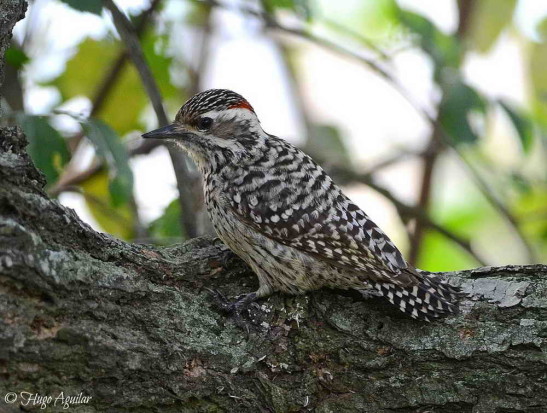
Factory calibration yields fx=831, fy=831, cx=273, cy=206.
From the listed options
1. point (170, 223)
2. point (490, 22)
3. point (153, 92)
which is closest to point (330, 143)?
point (490, 22)

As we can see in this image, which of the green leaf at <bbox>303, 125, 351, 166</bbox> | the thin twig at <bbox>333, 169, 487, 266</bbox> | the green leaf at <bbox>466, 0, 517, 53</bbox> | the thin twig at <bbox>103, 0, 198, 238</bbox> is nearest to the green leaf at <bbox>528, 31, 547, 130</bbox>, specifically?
the green leaf at <bbox>466, 0, 517, 53</bbox>

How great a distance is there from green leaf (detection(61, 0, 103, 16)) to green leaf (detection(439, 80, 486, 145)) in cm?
207

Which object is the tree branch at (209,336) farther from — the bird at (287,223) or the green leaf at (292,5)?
the green leaf at (292,5)

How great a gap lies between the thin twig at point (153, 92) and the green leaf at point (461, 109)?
63.8 inches

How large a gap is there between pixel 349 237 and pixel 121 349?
4.29ft

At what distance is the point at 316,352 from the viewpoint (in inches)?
136

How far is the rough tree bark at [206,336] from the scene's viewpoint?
116 inches

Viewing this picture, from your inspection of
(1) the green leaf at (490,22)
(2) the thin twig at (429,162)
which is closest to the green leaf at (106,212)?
(2) the thin twig at (429,162)

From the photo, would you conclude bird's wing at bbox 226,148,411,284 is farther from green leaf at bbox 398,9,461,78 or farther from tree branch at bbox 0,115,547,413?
green leaf at bbox 398,9,461,78

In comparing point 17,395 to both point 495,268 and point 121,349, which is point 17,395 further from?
point 495,268

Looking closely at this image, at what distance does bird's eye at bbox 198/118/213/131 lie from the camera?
4492 mm

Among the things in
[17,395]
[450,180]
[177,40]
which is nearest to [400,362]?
[17,395]

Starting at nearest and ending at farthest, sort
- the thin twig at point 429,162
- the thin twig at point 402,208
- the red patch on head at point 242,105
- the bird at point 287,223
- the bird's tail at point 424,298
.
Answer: the bird's tail at point 424,298, the bird at point 287,223, the red patch on head at point 242,105, the thin twig at point 402,208, the thin twig at point 429,162

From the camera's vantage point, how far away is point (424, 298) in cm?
354
